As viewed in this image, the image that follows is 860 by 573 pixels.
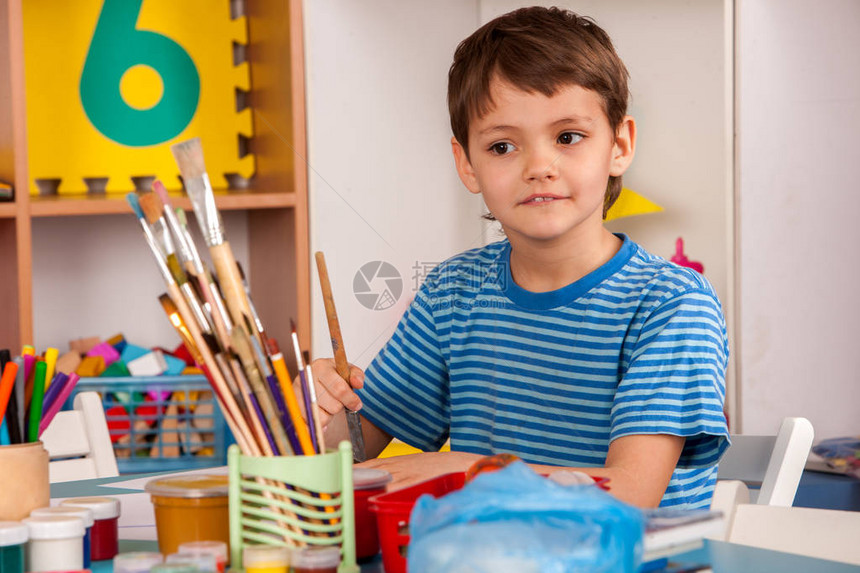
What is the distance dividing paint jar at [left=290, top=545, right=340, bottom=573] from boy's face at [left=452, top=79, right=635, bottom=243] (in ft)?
1.45

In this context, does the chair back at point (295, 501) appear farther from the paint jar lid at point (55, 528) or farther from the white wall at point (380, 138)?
the white wall at point (380, 138)

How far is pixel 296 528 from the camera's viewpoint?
0.48 meters

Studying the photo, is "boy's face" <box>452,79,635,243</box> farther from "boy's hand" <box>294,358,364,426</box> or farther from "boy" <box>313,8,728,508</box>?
"boy's hand" <box>294,358,364,426</box>

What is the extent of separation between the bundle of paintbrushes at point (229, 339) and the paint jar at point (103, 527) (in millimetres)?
113

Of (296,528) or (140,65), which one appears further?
(140,65)

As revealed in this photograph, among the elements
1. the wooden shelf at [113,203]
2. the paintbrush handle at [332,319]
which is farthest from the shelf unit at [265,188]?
the paintbrush handle at [332,319]

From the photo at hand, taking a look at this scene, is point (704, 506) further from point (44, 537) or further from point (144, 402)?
point (144, 402)

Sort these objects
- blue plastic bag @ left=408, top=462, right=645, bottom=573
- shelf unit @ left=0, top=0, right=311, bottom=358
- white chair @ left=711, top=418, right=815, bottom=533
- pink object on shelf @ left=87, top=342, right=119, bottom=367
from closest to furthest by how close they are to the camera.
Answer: blue plastic bag @ left=408, top=462, right=645, bottom=573, white chair @ left=711, top=418, right=815, bottom=533, shelf unit @ left=0, top=0, right=311, bottom=358, pink object on shelf @ left=87, top=342, right=119, bottom=367

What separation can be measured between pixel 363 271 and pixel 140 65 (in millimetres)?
556

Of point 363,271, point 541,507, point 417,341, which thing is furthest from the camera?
point 363,271

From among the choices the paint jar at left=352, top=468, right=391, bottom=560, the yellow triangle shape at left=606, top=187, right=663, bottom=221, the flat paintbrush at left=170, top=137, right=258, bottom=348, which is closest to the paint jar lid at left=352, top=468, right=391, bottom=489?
the paint jar at left=352, top=468, right=391, bottom=560

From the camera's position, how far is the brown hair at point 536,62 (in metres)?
0.85

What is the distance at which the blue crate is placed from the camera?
4.98ft

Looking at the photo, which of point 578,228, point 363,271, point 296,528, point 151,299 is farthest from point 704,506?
point 151,299
